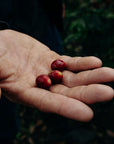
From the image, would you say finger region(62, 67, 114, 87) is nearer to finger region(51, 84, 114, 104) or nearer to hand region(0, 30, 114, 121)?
hand region(0, 30, 114, 121)

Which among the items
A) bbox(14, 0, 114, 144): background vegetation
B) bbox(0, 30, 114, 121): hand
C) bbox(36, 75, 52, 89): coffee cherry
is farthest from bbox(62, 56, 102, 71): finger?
bbox(14, 0, 114, 144): background vegetation

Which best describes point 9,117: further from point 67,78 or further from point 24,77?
point 67,78

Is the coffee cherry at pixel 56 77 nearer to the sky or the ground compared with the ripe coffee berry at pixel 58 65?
nearer to the ground

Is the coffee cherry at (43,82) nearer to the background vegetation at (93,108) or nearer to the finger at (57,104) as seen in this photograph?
the finger at (57,104)

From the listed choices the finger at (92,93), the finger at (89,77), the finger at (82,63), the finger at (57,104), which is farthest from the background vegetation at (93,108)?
the finger at (57,104)

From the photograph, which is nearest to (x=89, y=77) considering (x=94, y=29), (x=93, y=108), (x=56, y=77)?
(x=56, y=77)

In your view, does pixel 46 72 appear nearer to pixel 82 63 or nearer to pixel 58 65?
pixel 58 65
